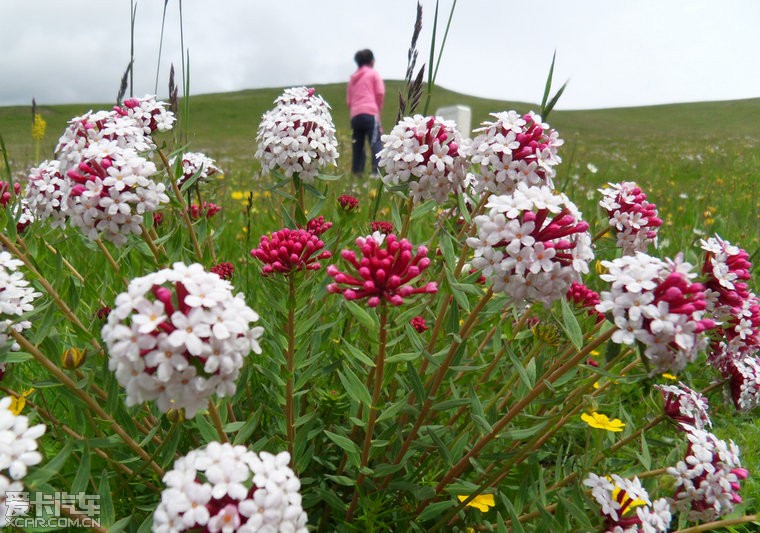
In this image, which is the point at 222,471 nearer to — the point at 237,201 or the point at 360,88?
the point at 237,201

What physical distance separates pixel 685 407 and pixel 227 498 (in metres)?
2.21

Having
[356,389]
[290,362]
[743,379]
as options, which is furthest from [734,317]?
[290,362]

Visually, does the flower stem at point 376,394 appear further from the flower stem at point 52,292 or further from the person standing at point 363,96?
the person standing at point 363,96

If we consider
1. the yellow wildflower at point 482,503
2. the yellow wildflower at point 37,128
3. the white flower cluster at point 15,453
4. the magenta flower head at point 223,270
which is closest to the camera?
the white flower cluster at point 15,453

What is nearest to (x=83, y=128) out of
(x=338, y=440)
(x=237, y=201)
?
(x=338, y=440)

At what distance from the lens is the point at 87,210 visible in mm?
2416

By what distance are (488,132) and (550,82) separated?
0.48m

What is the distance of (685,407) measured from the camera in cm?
260

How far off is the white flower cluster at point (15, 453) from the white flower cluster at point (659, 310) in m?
1.89

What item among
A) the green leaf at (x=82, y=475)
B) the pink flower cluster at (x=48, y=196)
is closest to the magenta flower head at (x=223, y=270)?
the pink flower cluster at (x=48, y=196)

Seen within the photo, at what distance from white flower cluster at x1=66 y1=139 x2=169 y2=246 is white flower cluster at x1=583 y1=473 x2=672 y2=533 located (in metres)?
Answer: 2.39

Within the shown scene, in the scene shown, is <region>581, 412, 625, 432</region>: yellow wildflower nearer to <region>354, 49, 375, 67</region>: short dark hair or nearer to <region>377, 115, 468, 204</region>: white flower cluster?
<region>377, 115, 468, 204</region>: white flower cluster

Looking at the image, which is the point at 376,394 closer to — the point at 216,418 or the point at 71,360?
the point at 216,418

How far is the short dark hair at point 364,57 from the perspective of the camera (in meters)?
14.0
